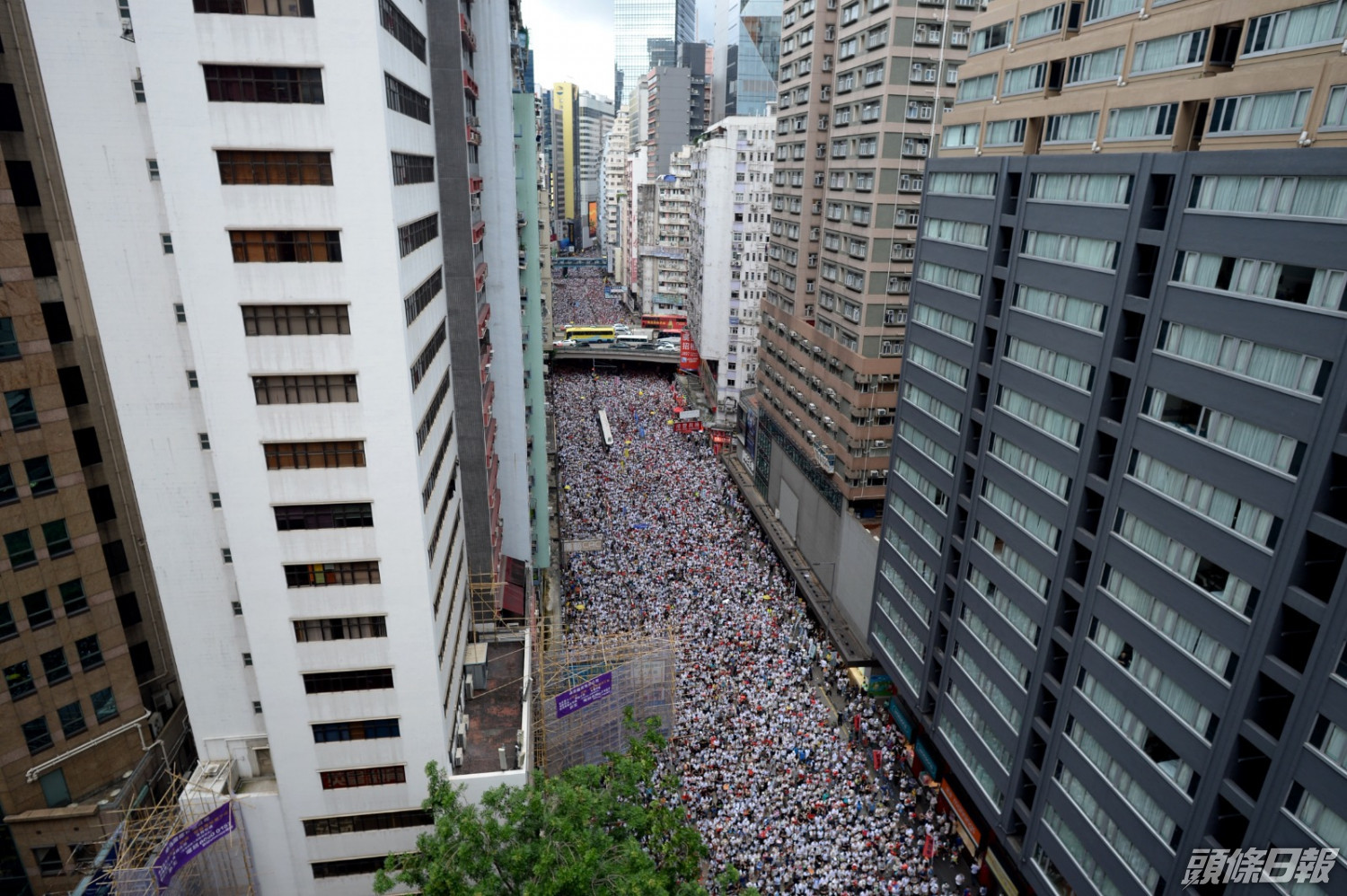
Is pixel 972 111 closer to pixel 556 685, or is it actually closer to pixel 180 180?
pixel 180 180

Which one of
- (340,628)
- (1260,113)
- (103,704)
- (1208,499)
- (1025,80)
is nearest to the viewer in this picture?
(1260,113)

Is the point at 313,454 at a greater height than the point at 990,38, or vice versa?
the point at 990,38

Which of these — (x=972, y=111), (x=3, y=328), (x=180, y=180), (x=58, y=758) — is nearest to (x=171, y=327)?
(x=180, y=180)

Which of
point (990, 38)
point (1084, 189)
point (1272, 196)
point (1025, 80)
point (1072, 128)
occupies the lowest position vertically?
point (1272, 196)

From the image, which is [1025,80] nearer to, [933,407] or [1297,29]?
[1297,29]

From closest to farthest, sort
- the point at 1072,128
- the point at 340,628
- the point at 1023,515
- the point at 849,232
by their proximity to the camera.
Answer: the point at 340,628 → the point at 1072,128 → the point at 1023,515 → the point at 849,232

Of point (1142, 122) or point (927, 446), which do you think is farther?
point (927, 446)

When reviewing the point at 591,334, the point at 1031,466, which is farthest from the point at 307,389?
the point at 591,334
